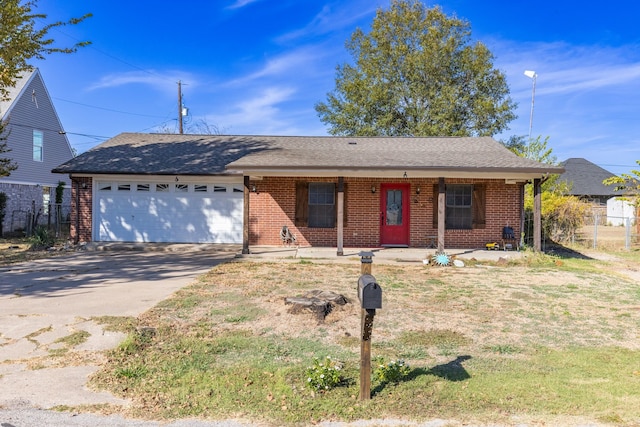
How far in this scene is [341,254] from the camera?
526 inches

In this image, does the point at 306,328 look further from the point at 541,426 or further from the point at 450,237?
the point at 450,237

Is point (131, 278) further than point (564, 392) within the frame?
Yes

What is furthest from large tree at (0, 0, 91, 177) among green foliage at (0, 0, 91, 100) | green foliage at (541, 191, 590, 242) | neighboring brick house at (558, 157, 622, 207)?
neighboring brick house at (558, 157, 622, 207)

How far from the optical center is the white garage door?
15930 mm

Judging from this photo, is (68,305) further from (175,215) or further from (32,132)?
(32,132)

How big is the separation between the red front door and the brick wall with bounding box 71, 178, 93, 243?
10.0 meters

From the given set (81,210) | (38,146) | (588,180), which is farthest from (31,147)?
(588,180)

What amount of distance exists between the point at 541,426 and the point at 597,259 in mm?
13459

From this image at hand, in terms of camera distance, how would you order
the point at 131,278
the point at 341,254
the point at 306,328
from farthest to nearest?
the point at 341,254, the point at 131,278, the point at 306,328

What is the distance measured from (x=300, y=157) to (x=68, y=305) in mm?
8426

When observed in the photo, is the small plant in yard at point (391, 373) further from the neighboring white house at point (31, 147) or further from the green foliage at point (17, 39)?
the neighboring white house at point (31, 147)

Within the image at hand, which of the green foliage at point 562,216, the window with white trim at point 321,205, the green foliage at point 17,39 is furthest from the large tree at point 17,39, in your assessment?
the green foliage at point 562,216

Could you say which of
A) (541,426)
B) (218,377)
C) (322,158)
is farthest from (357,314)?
(322,158)

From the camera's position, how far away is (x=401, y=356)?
495 centimetres
